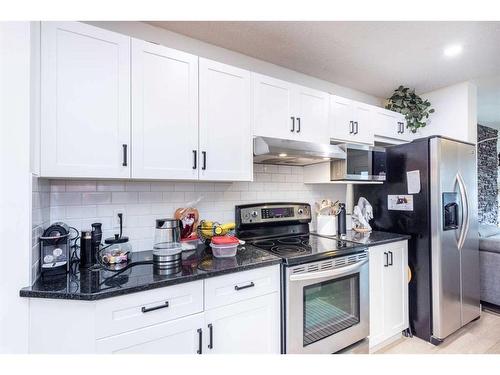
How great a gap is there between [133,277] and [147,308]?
0.17m

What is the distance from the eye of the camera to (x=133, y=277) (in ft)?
4.17

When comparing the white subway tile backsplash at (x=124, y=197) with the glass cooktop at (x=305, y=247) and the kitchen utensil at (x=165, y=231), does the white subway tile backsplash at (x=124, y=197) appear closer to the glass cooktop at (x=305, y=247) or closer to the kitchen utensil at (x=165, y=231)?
the kitchen utensil at (x=165, y=231)

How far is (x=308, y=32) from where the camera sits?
1.94m

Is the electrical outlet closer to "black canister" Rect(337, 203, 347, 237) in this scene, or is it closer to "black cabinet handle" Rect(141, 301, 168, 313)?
"black cabinet handle" Rect(141, 301, 168, 313)

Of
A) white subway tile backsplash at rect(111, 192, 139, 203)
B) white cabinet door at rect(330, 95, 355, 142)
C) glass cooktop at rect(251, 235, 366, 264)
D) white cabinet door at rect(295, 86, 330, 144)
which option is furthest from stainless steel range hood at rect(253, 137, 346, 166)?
white subway tile backsplash at rect(111, 192, 139, 203)

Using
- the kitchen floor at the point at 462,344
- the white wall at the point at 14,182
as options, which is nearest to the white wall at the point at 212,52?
the white wall at the point at 14,182

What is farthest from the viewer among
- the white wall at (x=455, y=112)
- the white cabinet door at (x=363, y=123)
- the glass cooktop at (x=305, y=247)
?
the white wall at (x=455, y=112)

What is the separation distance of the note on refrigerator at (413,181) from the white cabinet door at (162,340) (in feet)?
6.93

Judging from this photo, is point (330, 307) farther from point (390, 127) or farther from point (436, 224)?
point (390, 127)

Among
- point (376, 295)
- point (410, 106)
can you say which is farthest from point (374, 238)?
point (410, 106)

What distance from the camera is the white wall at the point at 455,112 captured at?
111 inches

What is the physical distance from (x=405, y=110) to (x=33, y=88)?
3.30 m
